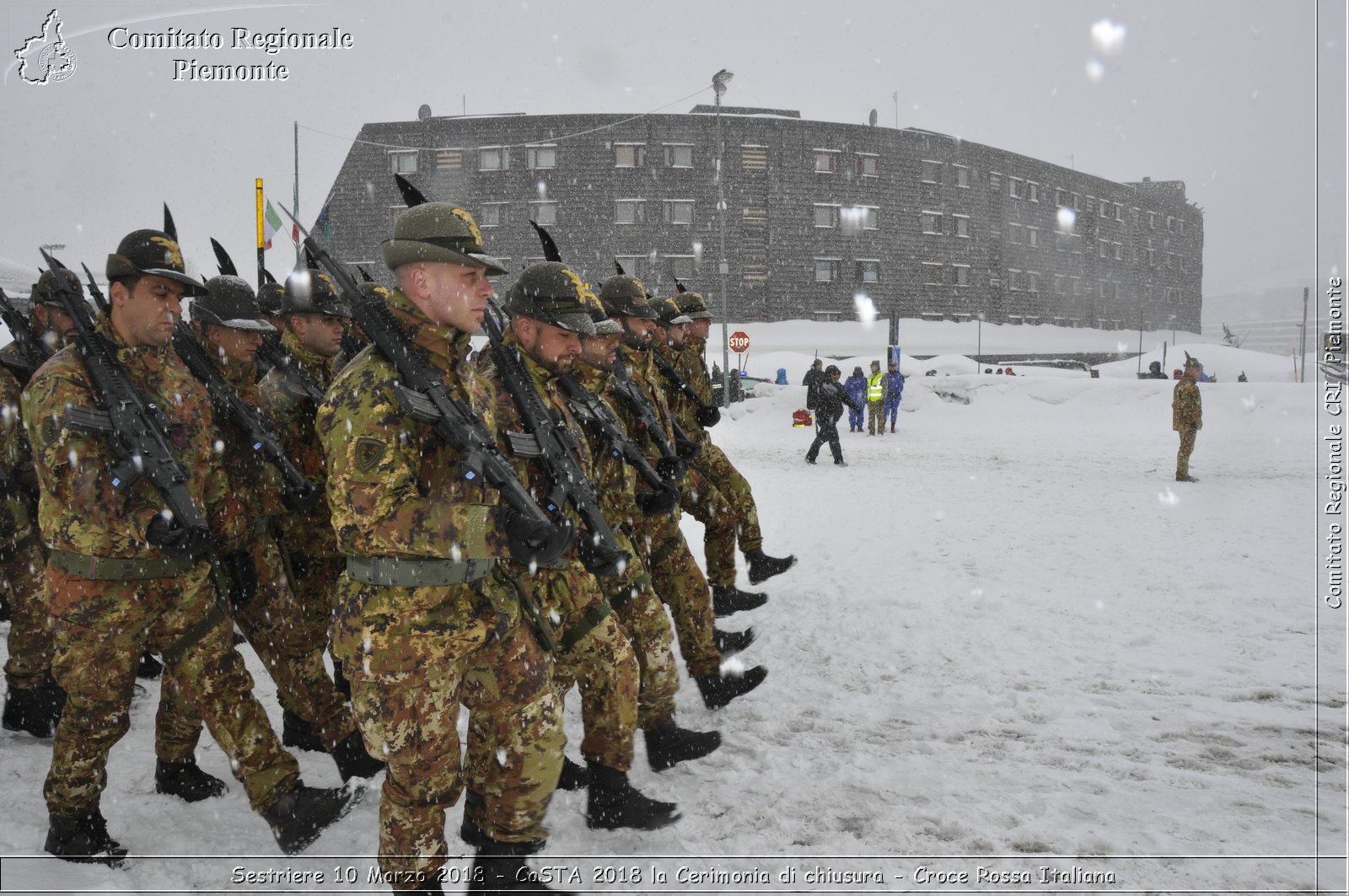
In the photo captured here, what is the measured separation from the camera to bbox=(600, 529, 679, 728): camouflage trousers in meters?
3.73

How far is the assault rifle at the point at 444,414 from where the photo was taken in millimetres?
2352

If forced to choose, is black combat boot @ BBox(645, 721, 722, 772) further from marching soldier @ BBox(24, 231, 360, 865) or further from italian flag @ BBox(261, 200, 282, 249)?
italian flag @ BBox(261, 200, 282, 249)

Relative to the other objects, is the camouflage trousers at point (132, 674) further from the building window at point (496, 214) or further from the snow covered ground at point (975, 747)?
the building window at point (496, 214)

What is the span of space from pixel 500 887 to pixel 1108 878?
7.18 feet

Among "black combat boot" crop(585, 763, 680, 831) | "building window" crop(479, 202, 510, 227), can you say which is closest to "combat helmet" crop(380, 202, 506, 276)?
"black combat boot" crop(585, 763, 680, 831)

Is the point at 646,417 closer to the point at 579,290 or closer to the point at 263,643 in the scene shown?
the point at 579,290

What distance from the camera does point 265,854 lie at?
3.08m

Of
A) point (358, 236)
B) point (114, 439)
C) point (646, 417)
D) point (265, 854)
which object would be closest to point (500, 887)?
point (265, 854)

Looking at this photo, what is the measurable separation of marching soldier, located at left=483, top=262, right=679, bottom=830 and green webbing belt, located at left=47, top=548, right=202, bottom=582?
1.39 meters

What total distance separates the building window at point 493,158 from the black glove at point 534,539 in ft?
152

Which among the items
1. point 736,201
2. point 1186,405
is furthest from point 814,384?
point 736,201

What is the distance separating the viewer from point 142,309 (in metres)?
3.04

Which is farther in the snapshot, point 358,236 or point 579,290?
point 358,236

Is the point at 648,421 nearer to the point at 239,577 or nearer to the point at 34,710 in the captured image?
the point at 239,577
